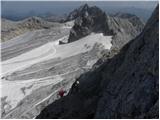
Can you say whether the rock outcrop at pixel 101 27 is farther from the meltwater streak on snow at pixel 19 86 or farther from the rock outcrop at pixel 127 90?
the rock outcrop at pixel 127 90

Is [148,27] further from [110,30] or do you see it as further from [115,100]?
[110,30]

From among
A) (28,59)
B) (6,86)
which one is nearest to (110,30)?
(28,59)

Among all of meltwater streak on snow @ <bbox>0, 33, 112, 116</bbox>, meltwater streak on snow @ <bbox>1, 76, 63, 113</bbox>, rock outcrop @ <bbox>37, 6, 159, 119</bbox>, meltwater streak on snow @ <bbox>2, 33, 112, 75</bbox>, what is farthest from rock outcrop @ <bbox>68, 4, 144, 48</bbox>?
rock outcrop @ <bbox>37, 6, 159, 119</bbox>

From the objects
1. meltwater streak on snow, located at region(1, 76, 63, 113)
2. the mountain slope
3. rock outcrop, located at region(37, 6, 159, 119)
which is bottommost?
the mountain slope

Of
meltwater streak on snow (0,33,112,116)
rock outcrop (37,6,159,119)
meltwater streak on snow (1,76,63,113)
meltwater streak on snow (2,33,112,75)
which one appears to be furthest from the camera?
meltwater streak on snow (2,33,112,75)

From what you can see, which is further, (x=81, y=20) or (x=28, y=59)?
(x=81, y=20)

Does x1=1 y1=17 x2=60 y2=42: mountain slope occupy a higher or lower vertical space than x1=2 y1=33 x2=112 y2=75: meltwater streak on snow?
lower

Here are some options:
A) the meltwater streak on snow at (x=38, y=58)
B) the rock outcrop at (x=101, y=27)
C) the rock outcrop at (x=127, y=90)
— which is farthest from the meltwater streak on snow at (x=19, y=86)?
the rock outcrop at (x=101, y=27)

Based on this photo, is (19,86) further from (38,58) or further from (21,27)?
(21,27)

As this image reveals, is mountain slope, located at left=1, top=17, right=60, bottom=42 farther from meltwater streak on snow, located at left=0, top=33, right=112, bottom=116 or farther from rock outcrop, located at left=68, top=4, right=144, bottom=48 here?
rock outcrop, located at left=68, top=4, right=144, bottom=48
